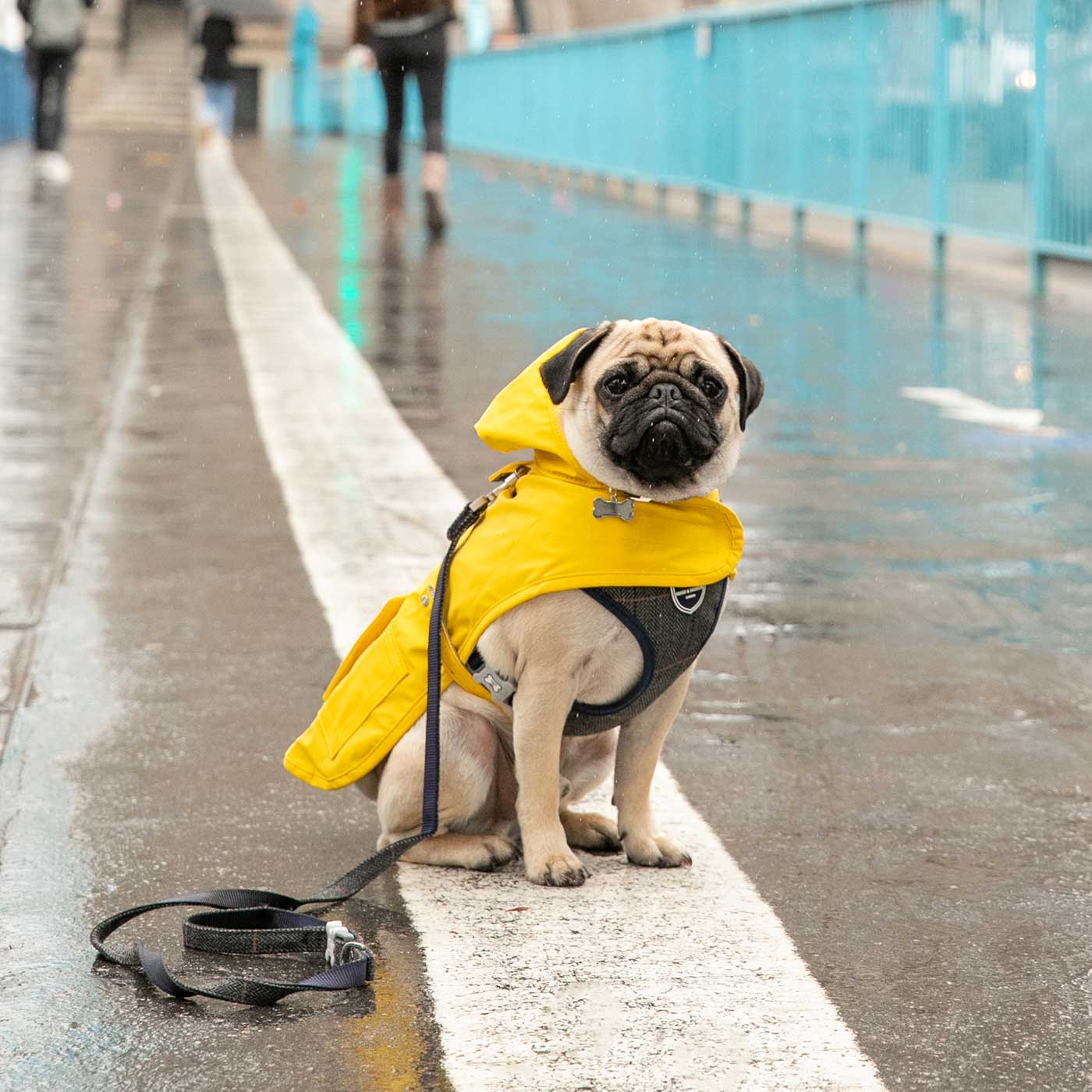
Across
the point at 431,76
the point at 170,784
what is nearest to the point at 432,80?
the point at 431,76

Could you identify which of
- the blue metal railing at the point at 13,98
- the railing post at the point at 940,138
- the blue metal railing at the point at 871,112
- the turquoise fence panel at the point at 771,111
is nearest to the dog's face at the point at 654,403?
the blue metal railing at the point at 871,112

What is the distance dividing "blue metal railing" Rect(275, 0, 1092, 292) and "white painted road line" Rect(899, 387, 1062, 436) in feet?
12.9

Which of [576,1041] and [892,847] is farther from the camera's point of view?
[892,847]

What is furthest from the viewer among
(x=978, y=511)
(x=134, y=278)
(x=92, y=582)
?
(x=134, y=278)

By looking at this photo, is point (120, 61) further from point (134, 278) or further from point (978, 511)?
point (978, 511)

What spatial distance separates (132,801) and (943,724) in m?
1.75

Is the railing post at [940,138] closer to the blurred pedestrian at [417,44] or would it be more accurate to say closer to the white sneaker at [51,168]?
the blurred pedestrian at [417,44]

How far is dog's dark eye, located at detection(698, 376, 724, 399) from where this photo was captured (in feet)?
11.2

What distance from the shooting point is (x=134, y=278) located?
13.8m

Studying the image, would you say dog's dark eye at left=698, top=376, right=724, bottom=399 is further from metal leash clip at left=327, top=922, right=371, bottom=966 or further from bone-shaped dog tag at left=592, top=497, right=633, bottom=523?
metal leash clip at left=327, top=922, right=371, bottom=966

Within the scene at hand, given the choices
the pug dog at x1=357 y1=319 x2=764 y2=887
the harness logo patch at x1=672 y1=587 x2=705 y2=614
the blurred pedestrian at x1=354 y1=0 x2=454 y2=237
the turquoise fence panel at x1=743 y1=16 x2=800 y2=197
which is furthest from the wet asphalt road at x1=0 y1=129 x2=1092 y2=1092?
the turquoise fence panel at x1=743 y1=16 x2=800 y2=197

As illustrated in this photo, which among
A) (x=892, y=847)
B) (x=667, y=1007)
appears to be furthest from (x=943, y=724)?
(x=667, y=1007)

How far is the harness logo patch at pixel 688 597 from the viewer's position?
137 inches

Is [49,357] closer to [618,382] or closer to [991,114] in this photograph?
[991,114]
